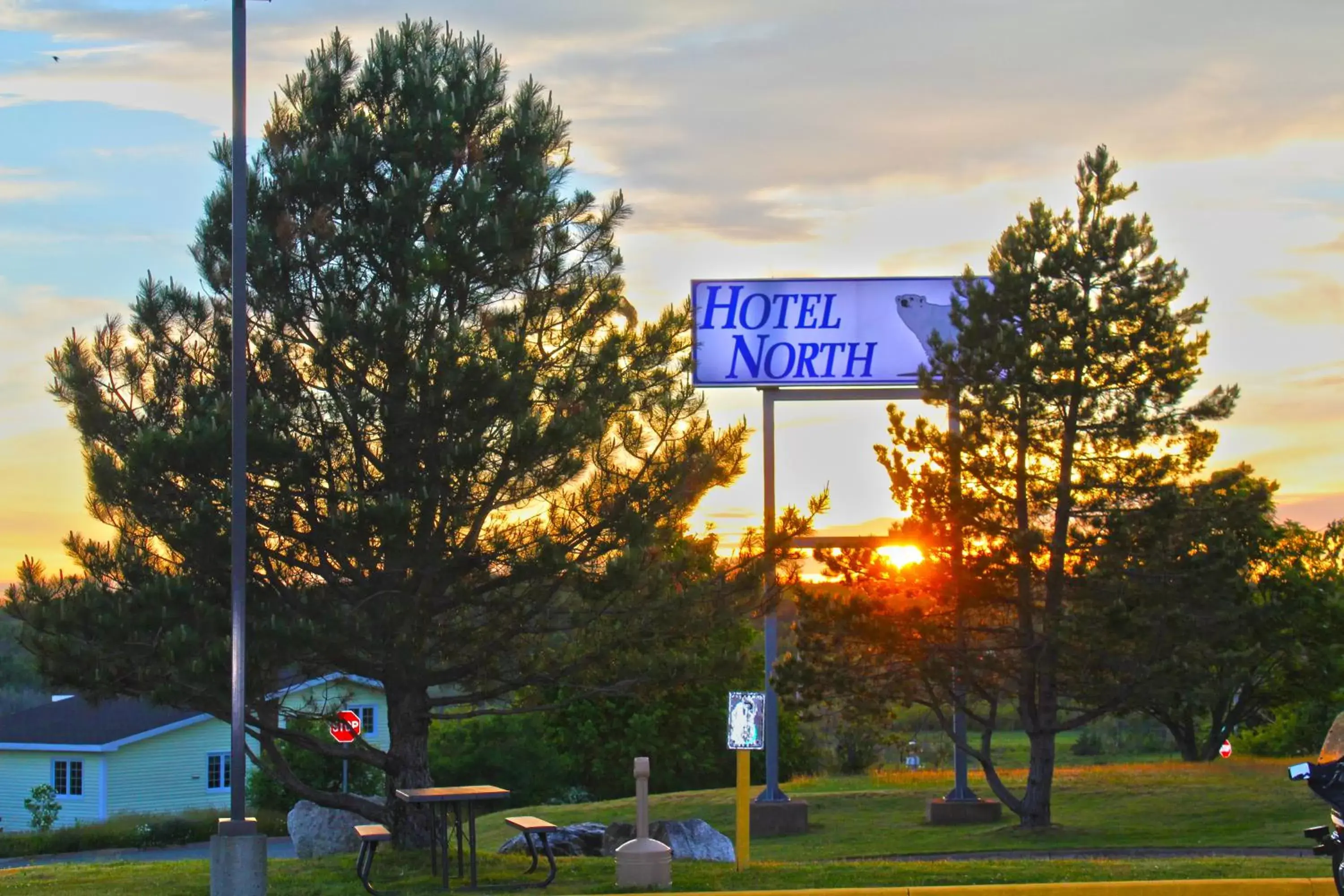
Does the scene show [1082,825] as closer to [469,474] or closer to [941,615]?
[941,615]

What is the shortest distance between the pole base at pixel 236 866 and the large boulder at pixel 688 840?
6.28 m

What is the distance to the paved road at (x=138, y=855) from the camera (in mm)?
32469

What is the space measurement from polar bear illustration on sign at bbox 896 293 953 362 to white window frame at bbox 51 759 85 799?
94.2ft

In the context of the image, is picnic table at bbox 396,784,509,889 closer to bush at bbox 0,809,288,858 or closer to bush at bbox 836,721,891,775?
bush at bbox 0,809,288,858

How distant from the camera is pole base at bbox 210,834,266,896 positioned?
1343cm

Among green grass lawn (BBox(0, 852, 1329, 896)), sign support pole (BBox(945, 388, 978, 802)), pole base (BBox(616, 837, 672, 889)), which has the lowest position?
green grass lawn (BBox(0, 852, 1329, 896))

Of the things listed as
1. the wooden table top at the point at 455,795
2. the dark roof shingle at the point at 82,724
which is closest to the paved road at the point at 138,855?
the dark roof shingle at the point at 82,724

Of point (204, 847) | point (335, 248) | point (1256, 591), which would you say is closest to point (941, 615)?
point (1256, 591)

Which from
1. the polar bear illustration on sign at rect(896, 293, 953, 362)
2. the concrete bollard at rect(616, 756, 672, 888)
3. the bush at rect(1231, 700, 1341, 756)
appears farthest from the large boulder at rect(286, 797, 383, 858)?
the bush at rect(1231, 700, 1341, 756)

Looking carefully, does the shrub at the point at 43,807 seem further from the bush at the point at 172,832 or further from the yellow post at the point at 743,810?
the yellow post at the point at 743,810

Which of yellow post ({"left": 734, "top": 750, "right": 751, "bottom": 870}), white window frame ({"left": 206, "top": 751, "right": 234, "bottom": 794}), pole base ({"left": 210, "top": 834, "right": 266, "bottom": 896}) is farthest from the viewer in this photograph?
white window frame ({"left": 206, "top": 751, "right": 234, "bottom": 794})

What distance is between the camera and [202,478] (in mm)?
15688

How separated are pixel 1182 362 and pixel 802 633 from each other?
7.28 metres

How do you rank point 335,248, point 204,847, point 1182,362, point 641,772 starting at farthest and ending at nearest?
point 204,847 < point 1182,362 < point 335,248 < point 641,772
